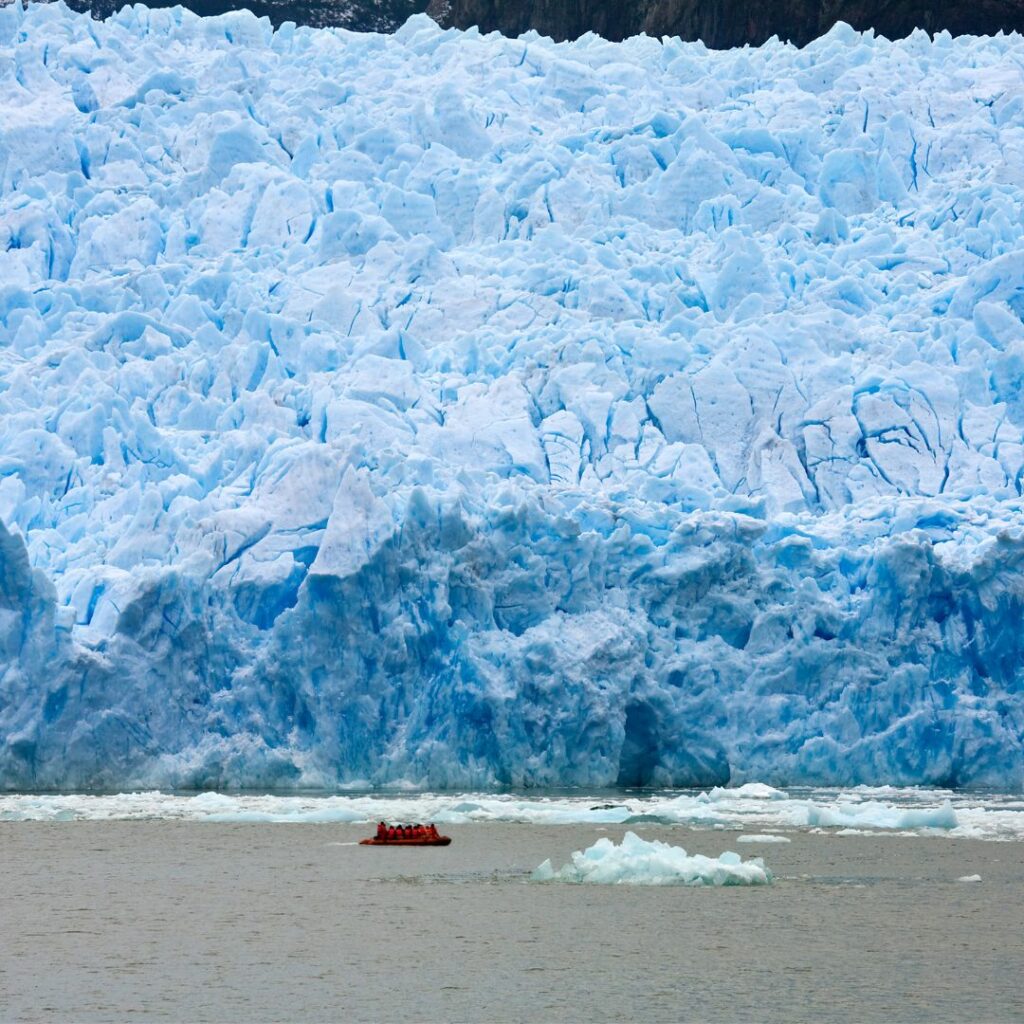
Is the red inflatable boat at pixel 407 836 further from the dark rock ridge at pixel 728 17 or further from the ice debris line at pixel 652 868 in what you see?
the dark rock ridge at pixel 728 17

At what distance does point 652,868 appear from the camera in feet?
41.0

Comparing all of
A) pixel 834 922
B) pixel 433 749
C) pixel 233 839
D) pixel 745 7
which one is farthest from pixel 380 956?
pixel 745 7

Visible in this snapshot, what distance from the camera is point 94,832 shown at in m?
16.4

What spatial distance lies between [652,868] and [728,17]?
2315 cm

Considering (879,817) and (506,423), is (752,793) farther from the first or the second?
(506,423)

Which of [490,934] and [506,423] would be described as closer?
[490,934]

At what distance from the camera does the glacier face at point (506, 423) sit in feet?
60.5

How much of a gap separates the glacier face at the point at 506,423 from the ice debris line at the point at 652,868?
5.59 meters

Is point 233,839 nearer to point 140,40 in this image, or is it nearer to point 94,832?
point 94,832

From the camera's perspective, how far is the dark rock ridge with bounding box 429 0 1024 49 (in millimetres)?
32344

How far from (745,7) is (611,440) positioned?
14768mm

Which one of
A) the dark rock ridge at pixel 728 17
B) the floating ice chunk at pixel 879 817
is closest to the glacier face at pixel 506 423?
the floating ice chunk at pixel 879 817

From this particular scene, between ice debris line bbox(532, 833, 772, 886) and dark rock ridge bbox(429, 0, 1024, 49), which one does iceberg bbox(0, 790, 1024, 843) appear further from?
dark rock ridge bbox(429, 0, 1024, 49)

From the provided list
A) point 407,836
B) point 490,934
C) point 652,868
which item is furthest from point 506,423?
point 490,934
